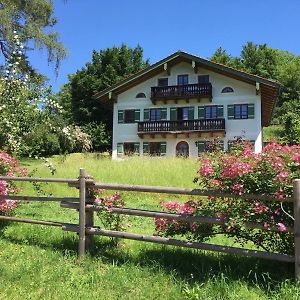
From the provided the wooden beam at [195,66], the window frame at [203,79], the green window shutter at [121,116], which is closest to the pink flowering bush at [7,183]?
the wooden beam at [195,66]

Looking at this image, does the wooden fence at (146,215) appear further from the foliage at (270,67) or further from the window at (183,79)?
the foliage at (270,67)

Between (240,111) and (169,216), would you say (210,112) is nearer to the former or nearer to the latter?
(240,111)

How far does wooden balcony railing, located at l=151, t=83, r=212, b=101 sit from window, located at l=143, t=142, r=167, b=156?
12.4 feet

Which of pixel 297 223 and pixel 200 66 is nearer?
pixel 297 223

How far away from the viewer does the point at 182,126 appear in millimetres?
36125

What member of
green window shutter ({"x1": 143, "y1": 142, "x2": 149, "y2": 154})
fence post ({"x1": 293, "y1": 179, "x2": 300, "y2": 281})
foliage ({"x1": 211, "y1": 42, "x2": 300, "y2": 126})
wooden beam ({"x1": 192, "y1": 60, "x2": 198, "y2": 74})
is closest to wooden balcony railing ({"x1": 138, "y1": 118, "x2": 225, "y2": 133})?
green window shutter ({"x1": 143, "y1": 142, "x2": 149, "y2": 154})

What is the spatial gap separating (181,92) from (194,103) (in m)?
1.49

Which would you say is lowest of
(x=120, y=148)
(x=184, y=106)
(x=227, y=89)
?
(x=120, y=148)

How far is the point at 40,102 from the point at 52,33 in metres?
15.2

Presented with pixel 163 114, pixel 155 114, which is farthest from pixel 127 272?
pixel 155 114

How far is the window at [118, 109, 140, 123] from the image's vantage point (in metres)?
38.0

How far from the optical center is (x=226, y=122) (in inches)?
1396

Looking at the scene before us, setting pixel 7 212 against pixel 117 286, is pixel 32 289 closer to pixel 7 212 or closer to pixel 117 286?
pixel 117 286

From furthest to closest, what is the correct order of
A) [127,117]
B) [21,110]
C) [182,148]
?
[127,117], [182,148], [21,110]
